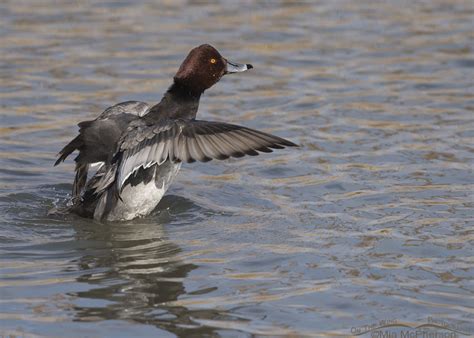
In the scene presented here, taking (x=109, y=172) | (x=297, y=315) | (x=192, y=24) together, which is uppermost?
(x=192, y=24)

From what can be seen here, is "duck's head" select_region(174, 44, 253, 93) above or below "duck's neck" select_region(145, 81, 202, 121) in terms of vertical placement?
above

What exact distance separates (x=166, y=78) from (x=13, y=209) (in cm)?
375

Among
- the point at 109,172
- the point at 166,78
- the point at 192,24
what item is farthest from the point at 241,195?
the point at 192,24

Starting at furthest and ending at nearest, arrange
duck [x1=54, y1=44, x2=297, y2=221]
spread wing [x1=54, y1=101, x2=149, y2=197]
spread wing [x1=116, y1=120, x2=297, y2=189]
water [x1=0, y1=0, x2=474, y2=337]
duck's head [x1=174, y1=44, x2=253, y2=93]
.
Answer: duck's head [x1=174, y1=44, x2=253, y2=93]
spread wing [x1=54, y1=101, x2=149, y2=197]
duck [x1=54, y1=44, x2=297, y2=221]
spread wing [x1=116, y1=120, x2=297, y2=189]
water [x1=0, y1=0, x2=474, y2=337]

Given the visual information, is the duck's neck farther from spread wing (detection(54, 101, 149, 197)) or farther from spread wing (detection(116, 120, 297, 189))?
spread wing (detection(116, 120, 297, 189))

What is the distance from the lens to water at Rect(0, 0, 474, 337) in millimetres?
5680

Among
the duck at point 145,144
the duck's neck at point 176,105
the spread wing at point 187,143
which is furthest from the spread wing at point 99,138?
the spread wing at point 187,143

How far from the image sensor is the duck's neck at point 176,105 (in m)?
7.35

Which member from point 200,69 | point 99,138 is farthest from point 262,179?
point 99,138

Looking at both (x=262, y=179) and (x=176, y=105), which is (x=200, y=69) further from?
(x=262, y=179)

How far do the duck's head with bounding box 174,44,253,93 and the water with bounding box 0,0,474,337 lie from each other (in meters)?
0.88

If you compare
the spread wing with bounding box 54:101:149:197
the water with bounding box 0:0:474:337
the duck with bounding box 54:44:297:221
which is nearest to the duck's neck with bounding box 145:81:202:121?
the duck with bounding box 54:44:297:221

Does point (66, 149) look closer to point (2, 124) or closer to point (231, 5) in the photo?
point (2, 124)

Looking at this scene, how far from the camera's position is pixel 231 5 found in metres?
13.8
